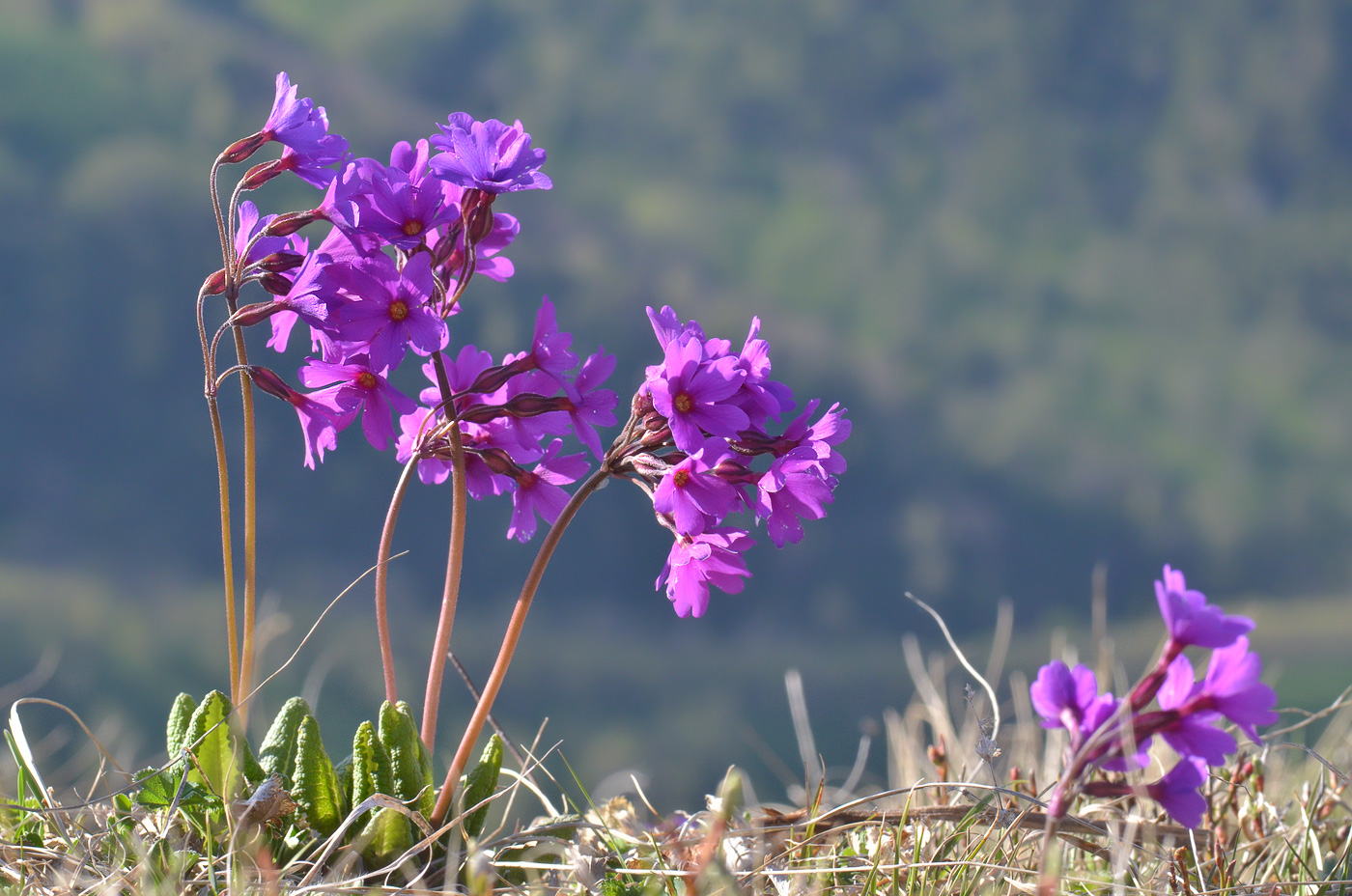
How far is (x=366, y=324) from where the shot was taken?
1.14m

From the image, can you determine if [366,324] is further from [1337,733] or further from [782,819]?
[1337,733]

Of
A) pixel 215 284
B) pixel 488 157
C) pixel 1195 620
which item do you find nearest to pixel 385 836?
pixel 215 284

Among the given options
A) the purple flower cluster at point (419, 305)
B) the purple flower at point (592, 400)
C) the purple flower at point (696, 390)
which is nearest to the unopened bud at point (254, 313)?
the purple flower cluster at point (419, 305)

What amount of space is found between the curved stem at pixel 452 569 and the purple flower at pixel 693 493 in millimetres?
239

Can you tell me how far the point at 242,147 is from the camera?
1.29m

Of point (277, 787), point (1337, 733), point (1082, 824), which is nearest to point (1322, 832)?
point (1337, 733)

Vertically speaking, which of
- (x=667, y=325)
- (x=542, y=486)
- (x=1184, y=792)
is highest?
(x=667, y=325)

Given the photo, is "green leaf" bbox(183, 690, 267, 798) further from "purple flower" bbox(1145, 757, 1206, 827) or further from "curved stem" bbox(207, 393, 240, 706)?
"purple flower" bbox(1145, 757, 1206, 827)

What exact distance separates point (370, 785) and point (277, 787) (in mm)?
114

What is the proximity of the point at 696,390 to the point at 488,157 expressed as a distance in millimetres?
342

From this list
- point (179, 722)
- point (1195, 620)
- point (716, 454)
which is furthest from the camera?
point (179, 722)

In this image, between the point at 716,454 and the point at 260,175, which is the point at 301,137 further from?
the point at 716,454

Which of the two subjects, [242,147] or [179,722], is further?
[179,722]

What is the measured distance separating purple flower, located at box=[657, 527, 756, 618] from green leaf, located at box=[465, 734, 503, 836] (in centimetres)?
36
